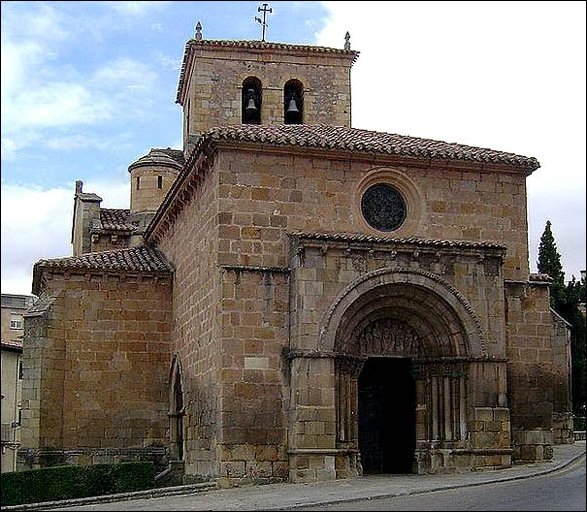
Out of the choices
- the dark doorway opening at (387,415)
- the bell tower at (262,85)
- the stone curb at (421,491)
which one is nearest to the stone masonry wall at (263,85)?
the bell tower at (262,85)

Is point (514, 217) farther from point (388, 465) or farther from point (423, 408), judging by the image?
point (388, 465)

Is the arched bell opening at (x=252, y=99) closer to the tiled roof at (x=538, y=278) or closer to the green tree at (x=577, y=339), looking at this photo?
the tiled roof at (x=538, y=278)

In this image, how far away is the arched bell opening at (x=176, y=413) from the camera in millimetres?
22000

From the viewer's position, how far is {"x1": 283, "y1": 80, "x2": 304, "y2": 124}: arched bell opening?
94.0 ft

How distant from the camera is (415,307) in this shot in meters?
19.3

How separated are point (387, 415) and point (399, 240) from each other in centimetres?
462

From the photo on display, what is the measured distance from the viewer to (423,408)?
19594mm

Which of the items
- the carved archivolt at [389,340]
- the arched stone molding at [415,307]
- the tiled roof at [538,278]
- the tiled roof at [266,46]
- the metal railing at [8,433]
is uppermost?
the tiled roof at [266,46]

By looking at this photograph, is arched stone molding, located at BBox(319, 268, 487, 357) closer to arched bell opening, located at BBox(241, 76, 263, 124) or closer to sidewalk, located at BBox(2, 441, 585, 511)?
sidewalk, located at BBox(2, 441, 585, 511)

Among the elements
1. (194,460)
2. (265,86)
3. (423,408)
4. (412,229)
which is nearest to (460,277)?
(412,229)

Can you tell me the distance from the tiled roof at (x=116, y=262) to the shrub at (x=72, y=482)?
4.71 meters

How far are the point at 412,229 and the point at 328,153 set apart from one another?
89.9 inches

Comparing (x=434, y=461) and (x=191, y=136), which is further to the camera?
(x=191, y=136)

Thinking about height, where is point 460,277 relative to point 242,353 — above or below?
above
